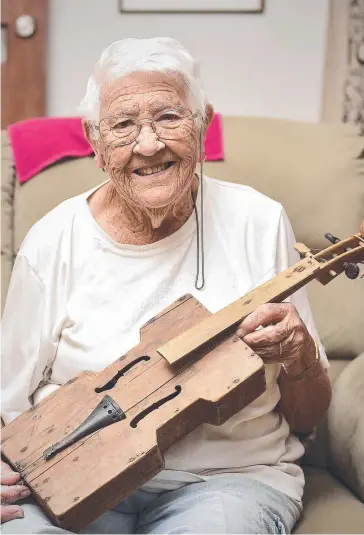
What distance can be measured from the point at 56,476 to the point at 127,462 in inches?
4.3

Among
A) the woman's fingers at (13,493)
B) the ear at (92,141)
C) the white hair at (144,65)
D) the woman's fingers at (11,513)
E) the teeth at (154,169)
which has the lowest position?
the woman's fingers at (11,513)

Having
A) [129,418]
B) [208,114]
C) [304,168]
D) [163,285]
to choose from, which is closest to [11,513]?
[129,418]

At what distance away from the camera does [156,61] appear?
1034 millimetres

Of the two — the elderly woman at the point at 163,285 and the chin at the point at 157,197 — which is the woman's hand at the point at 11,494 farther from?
the chin at the point at 157,197

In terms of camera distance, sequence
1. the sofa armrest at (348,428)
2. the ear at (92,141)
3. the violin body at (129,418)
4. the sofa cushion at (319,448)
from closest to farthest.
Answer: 1. the violin body at (129,418)
2. the ear at (92,141)
3. the sofa armrest at (348,428)
4. the sofa cushion at (319,448)

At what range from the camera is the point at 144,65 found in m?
1.03

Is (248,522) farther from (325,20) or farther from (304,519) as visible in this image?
(325,20)

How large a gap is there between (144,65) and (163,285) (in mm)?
339

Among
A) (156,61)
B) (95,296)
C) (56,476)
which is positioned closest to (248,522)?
(56,476)

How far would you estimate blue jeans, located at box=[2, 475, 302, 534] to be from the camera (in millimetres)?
1004

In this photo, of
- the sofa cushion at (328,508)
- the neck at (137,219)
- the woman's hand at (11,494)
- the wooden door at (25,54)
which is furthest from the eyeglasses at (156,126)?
the sofa cushion at (328,508)

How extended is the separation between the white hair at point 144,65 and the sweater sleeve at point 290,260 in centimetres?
23

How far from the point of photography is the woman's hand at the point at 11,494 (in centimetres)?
100

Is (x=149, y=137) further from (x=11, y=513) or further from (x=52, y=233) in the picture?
(x=11, y=513)
